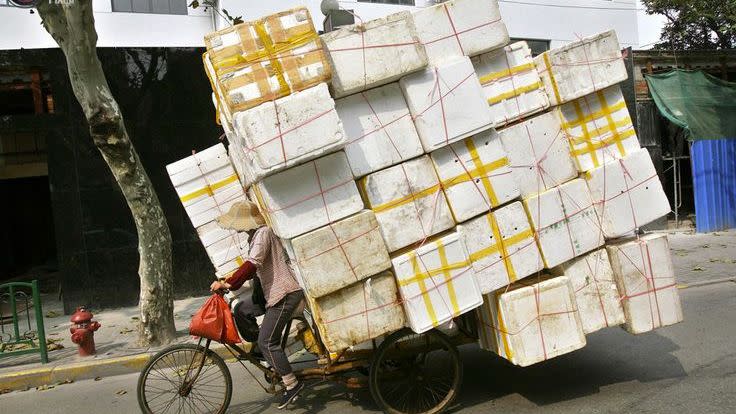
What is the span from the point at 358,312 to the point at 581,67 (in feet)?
7.16

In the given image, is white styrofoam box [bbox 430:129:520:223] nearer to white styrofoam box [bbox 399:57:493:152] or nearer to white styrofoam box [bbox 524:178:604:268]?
white styrofoam box [bbox 399:57:493:152]

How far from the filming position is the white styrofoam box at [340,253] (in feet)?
11.1

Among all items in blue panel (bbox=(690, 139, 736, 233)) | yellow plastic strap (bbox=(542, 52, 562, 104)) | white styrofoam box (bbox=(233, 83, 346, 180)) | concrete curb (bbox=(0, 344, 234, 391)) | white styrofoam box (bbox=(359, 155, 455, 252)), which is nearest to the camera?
white styrofoam box (bbox=(233, 83, 346, 180))

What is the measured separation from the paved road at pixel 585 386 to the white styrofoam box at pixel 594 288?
0.61 metres

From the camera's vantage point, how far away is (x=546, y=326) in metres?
3.73

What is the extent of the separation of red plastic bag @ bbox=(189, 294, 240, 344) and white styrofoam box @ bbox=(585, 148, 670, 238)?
2.61m

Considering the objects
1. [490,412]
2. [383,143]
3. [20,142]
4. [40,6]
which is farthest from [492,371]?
[20,142]

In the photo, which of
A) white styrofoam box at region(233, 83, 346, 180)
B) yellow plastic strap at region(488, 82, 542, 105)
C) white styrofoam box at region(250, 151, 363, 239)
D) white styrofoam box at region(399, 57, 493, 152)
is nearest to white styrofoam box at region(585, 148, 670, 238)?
yellow plastic strap at region(488, 82, 542, 105)

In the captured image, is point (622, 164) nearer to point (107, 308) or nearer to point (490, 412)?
point (490, 412)

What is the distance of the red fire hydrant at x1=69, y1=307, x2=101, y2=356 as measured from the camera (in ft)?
20.4

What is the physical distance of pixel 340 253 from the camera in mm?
3434

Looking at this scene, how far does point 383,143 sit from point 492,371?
2.33 m

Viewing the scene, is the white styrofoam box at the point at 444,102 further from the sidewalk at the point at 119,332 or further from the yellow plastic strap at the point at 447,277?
the sidewalk at the point at 119,332

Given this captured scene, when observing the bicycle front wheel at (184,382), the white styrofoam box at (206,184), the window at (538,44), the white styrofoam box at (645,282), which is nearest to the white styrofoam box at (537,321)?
the white styrofoam box at (645,282)
